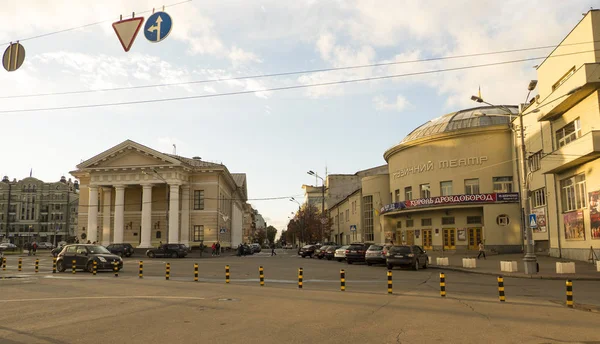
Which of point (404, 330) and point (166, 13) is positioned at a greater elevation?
point (166, 13)

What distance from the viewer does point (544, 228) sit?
36.9 meters

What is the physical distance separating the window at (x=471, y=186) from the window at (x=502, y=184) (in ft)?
5.49

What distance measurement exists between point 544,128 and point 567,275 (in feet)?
52.8

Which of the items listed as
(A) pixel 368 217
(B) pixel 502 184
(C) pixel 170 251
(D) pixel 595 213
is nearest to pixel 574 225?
(D) pixel 595 213

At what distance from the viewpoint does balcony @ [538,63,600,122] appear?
26.2 m

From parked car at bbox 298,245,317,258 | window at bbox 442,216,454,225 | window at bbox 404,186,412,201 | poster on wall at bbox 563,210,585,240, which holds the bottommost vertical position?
parked car at bbox 298,245,317,258

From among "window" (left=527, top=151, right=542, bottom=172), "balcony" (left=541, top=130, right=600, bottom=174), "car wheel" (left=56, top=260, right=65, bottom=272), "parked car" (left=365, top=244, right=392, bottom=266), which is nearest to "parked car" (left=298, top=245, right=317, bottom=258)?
"parked car" (left=365, top=244, right=392, bottom=266)

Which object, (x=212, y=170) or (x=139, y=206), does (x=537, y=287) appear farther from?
(x=139, y=206)

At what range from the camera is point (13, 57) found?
47.6 ft

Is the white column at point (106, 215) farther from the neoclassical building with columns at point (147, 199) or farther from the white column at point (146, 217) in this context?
→ the white column at point (146, 217)

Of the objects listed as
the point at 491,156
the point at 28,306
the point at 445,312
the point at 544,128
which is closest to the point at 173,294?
the point at 28,306

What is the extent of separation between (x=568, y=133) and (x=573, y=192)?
3990 millimetres

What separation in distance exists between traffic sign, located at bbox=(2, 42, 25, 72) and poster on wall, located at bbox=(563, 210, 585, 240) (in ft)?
102

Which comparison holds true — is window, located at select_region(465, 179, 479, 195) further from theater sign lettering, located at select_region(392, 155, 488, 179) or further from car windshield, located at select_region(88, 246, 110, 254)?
car windshield, located at select_region(88, 246, 110, 254)
